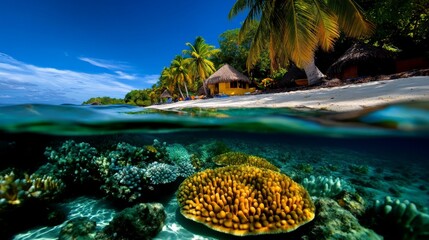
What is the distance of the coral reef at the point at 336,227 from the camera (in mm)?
3431

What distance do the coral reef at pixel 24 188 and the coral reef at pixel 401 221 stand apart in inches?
277

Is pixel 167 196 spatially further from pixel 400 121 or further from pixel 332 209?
pixel 400 121

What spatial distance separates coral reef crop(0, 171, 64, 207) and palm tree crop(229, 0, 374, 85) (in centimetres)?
933

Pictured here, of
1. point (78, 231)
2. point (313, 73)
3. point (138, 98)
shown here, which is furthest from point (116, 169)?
point (138, 98)

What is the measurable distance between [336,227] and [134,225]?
3618 mm

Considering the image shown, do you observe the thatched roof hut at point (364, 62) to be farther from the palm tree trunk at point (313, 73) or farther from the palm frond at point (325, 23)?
the palm frond at point (325, 23)

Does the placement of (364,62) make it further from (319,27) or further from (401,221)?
(401,221)

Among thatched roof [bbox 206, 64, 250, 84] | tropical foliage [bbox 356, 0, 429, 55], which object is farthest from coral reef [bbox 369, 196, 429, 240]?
thatched roof [bbox 206, 64, 250, 84]

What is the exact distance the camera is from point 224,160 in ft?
25.1

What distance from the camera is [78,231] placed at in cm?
380

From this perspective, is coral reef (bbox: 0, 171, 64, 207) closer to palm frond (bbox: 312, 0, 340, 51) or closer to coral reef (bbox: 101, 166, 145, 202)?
coral reef (bbox: 101, 166, 145, 202)

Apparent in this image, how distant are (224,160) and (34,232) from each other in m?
5.42

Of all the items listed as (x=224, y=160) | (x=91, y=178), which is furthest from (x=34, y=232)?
(x=224, y=160)

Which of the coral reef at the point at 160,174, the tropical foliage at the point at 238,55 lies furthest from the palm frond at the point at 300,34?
the tropical foliage at the point at 238,55
